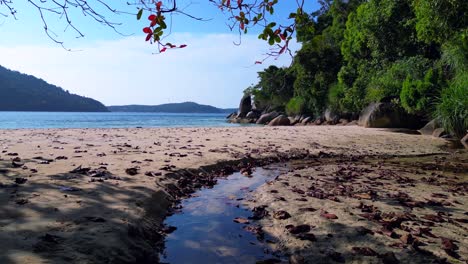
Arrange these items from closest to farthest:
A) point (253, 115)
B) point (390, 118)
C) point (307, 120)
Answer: point (390, 118) < point (307, 120) < point (253, 115)

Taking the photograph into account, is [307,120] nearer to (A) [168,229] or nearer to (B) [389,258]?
(A) [168,229]

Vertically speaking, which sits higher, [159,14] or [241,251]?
[159,14]

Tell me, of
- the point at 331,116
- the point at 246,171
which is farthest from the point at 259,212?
the point at 331,116

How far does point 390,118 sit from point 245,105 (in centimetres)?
4029

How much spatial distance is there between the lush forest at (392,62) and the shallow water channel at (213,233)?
2105 mm

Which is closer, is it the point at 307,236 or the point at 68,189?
the point at 307,236

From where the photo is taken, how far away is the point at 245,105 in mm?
60094

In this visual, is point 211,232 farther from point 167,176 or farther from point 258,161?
point 258,161

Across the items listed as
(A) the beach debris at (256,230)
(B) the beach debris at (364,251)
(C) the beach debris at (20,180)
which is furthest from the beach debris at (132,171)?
(B) the beach debris at (364,251)

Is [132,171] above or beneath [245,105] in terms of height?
beneath

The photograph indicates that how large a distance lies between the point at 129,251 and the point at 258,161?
19.3ft

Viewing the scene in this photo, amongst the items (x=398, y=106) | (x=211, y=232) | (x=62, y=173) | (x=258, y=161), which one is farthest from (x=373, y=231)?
(x=398, y=106)

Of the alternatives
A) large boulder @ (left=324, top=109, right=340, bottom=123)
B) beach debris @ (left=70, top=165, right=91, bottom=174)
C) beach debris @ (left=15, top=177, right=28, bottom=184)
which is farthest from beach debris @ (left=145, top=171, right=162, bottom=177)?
large boulder @ (left=324, top=109, right=340, bottom=123)

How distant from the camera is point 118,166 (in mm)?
6512
